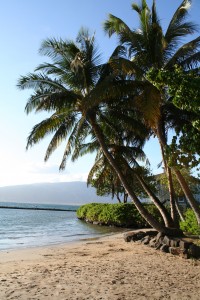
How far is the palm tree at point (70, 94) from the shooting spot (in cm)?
1522

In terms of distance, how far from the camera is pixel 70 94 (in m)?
15.3

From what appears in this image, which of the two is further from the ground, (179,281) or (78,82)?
(78,82)

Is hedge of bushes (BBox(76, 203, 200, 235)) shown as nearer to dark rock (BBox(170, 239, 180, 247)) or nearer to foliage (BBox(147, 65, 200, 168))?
dark rock (BBox(170, 239, 180, 247))

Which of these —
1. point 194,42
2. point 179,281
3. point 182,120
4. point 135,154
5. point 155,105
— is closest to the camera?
point 179,281

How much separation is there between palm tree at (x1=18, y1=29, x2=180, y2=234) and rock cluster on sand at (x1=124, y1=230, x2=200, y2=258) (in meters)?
0.82

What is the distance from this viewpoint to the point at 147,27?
14.9 metres

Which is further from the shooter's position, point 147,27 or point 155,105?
point 147,27

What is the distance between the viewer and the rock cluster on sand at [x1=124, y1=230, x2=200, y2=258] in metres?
11.3

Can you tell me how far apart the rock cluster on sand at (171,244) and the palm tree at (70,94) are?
0.82 meters

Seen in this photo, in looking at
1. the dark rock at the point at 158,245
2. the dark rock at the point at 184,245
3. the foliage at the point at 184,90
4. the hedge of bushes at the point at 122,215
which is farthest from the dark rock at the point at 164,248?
the hedge of bushes at the point at 122,215

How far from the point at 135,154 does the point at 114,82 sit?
6310mm

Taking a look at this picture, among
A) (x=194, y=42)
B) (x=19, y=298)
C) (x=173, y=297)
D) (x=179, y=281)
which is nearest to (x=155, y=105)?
(x=194, y=42)

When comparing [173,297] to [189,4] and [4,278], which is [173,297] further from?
[189,4]

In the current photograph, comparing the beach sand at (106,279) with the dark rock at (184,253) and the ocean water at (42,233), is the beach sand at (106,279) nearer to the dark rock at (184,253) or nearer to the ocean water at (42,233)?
the dark rock at (184,253)
